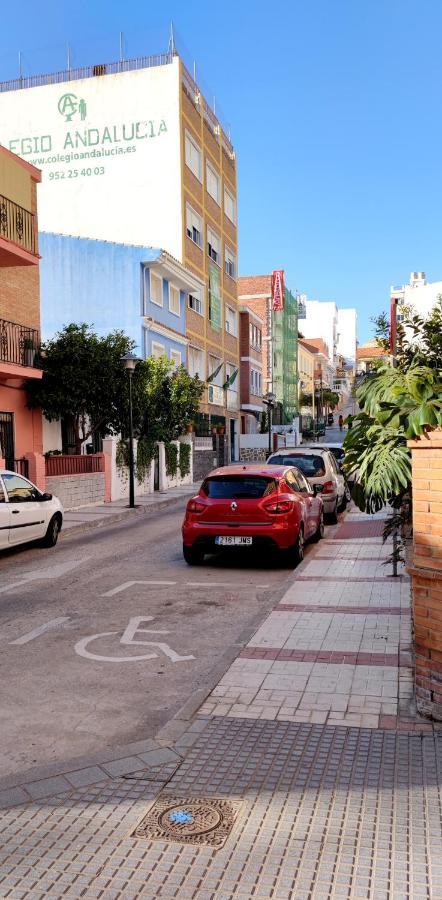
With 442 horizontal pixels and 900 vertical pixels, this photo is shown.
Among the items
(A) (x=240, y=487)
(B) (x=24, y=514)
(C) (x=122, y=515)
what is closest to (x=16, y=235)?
(C) (x=122, y=515)

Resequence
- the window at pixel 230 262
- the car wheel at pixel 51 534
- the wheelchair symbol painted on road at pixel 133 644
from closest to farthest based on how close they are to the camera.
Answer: the wheelchair symbol painted on road at pixel 133 644, the car wheel at pixel 51 534, the window at pixel 230 262

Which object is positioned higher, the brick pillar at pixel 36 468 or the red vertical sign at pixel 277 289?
the red vertical sign at pixel 277 289

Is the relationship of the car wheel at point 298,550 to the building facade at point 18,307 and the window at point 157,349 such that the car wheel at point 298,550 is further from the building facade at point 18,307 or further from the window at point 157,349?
the window at point 157,349

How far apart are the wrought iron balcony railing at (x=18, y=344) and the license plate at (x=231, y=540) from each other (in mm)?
10621

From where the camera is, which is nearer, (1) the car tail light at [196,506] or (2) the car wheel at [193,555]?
(1) the car tail light at [196,506]

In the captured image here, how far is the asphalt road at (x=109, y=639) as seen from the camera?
4543 millimetres

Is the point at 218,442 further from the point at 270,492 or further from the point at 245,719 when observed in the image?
the point at 245,719

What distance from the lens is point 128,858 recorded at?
307 centimetres

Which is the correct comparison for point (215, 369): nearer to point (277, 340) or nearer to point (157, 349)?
point (157, 349)

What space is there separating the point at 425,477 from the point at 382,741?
159 centimetres

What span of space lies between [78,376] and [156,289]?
1224 cm

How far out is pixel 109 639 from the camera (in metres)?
6.57

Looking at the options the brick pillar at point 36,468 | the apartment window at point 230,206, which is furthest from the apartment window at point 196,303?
the brick pillar at point 36,468

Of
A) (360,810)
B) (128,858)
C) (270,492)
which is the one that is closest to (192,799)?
(128,858)
